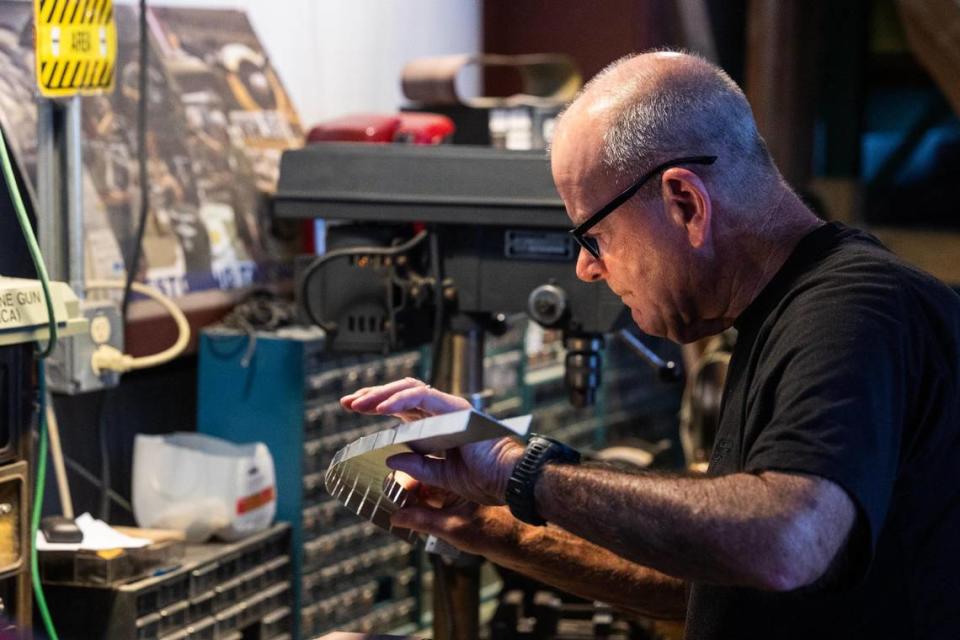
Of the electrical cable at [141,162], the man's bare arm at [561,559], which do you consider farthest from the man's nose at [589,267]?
the electrical cable at [141,162]

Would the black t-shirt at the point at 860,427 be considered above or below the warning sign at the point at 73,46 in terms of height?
below

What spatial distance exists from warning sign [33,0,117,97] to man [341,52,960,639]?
3.46 feet

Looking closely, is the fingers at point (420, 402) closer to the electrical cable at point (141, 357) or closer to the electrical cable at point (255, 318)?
the electrical cable at point (141, 357)

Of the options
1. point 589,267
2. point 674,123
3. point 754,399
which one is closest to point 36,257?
point 589,267

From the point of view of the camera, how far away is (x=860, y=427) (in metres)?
1.56

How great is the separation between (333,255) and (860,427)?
153 cm

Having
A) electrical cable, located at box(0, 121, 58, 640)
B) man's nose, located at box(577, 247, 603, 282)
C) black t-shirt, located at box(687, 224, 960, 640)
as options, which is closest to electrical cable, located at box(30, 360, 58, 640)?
electrical cable, located at box(0, 121, 58, 640)

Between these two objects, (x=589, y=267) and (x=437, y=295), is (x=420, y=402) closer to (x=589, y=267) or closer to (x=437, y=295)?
(x=589, y=267)

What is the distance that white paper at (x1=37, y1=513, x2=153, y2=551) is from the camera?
101 inches

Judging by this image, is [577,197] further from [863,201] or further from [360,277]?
[863,201]

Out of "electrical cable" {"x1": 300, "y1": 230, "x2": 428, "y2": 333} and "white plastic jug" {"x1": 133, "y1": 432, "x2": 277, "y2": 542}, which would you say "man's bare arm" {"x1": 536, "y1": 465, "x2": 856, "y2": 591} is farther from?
"white plastic jug" {"x1": 133, "y1": 432, "x2": 277, "y2": 542}

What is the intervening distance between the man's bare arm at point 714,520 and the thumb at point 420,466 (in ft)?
0.55

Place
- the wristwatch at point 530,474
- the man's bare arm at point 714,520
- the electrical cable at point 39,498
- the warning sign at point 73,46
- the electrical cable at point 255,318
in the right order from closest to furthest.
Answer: the man's bare arm at point 714,520, the wristwatch at point 530,474, the electrical cable at point 39,498, the warning sign at point 73,46, the electrical cable at point 255,318

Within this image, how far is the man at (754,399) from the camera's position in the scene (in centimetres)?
156
